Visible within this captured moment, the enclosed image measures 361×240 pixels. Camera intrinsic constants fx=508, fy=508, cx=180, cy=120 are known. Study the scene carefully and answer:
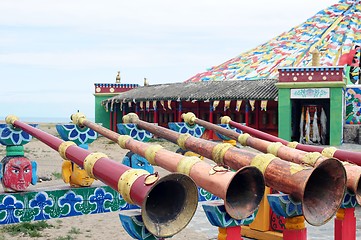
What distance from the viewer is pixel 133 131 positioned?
7.00 meters

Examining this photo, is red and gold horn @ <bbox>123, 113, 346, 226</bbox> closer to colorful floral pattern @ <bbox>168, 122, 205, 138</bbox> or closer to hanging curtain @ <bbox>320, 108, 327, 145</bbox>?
colorful floral pattern @ <bbox>168, 122, 205, 138</bbox>

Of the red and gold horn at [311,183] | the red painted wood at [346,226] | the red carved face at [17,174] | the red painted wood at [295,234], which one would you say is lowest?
the red painted wood at [346,226]

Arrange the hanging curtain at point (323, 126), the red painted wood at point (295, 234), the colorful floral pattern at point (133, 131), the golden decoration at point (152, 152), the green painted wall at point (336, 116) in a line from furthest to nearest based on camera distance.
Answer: the hanging curtain at point (323, 126) < the green painted wall at point (336, 116) < the colorful floral pattern at point (133, 131) < the golden decoration at point (152, 152) < the red painted wood at point (295, 234)

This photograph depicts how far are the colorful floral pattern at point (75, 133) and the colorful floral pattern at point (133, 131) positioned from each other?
0.51 m

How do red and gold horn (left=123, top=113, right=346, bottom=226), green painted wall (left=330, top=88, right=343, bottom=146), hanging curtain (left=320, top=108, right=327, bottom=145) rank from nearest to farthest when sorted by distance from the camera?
red and gold horn (left=123, top=113, right=346, bottom=226), green painted wall (left=330, top=88, right=343, bottom=146), hanging curtain (left=320, top=108, right=327, bottom=145)

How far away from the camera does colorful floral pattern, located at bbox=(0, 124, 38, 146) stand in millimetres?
5988

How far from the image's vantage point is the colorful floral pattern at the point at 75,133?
6.38 m

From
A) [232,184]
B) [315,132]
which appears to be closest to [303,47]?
[315,132]

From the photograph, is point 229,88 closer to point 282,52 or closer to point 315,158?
point 282,52

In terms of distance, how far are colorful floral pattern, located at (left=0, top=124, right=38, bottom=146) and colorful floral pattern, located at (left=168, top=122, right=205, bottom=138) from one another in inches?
85.5

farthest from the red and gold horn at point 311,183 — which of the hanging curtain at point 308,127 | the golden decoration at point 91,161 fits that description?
the hanging curtain at point 308,127

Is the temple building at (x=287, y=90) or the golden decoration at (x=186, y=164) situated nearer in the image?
the golden decoration at (x=186, y=164)

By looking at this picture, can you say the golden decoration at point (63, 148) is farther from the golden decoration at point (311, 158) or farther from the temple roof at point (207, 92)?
the temple roof at point (207, 92)

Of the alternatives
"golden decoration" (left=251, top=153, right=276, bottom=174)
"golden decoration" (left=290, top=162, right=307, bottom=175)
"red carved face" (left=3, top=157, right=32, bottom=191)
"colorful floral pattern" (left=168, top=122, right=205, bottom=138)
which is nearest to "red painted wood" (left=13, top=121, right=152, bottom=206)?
"red carved face" (left=3, top=157, right=32, bottom=191)
